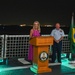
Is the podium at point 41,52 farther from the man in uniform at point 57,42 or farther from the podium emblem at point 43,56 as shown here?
the man in uniform at point 57,42

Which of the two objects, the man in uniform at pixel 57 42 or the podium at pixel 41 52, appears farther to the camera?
the man in uniform at pixel 57 42

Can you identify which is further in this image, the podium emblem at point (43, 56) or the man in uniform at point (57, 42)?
the man in uniform at point (57, 42)

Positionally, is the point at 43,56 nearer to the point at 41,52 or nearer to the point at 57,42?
the point at 41,52

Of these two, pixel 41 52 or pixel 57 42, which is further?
pixel 57 42

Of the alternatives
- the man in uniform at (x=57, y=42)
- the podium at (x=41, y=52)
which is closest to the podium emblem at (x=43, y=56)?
the podium at (x=41, y=52)

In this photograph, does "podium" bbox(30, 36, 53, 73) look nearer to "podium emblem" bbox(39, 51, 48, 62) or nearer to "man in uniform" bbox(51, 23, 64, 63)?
"podium emblem" bbox(39, 51, 48, 62)

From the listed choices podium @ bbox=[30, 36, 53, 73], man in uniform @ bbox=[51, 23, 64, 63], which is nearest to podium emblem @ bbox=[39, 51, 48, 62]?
podium @ bbox=[30, 36, 53, 73]

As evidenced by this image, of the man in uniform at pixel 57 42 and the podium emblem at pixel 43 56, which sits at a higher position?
the man in uniform at pixel 57 42

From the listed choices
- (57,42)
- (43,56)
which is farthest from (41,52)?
(57,42)

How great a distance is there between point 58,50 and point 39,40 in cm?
177

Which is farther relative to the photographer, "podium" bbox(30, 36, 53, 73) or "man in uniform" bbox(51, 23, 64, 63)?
"man in uniform" bbox(51, 23, 64, 63)

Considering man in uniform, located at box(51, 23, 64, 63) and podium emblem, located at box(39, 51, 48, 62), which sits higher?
man in uniform, located at box(51, 23, 64, 63)

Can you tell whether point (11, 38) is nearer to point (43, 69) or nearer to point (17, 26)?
point (17, 26)

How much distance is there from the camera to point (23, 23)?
31.6 feet
